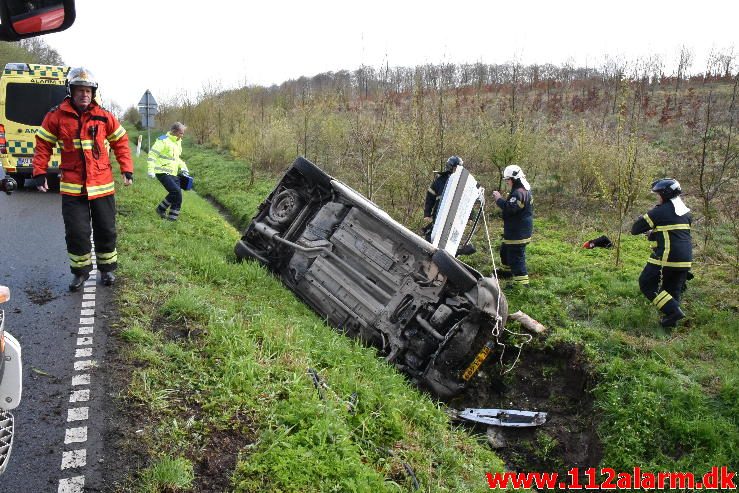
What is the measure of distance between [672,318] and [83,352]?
5.57 metres

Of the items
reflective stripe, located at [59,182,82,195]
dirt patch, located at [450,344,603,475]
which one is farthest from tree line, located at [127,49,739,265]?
reflective stripe, located at [59,182,82,195]

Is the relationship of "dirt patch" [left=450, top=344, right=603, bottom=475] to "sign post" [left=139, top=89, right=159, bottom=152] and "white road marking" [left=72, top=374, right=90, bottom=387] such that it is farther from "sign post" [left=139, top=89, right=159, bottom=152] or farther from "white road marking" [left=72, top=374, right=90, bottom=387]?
"sign post" [left=139, top=89, right=159, bottom=152]

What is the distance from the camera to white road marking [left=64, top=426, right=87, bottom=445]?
2.66 metres

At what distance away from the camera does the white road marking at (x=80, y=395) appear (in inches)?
118

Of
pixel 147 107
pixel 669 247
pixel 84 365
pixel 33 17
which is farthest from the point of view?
pixel 147 107

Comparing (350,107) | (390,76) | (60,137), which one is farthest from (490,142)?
(60,137)

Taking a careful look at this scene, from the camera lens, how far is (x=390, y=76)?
9.18m

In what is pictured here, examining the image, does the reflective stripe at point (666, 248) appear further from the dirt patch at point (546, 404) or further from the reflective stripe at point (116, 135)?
the reflective stripe at point (116, 135)

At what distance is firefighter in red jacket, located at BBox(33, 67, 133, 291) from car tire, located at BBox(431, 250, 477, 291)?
3069mm

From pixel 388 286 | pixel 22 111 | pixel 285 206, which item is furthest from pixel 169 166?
pixel 22 111

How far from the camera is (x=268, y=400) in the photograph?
3242mm

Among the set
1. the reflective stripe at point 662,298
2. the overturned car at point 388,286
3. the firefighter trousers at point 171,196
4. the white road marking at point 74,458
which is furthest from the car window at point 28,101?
the reflective stripe at point 662,298

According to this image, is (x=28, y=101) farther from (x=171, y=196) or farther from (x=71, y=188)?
(x=71, y=188)

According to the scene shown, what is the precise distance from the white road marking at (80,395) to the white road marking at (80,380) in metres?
0.08
